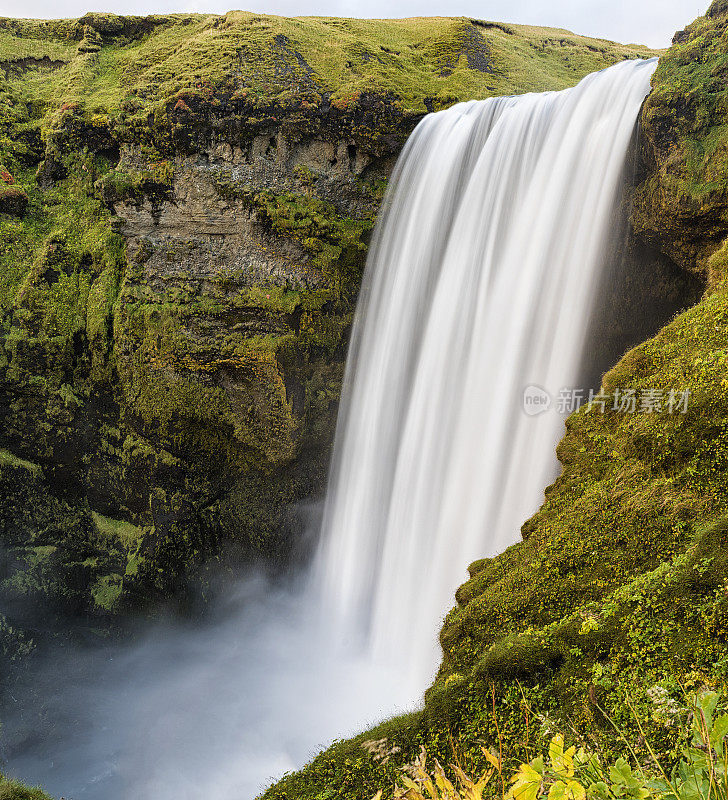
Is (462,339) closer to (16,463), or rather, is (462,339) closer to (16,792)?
(16,792)

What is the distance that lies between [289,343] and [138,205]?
4.85 metres

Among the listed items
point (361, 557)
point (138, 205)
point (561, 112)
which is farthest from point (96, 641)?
point (561, 112)

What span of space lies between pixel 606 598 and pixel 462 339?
655 centimetres

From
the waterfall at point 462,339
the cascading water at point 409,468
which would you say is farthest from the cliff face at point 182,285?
the waterfall at point 462,339

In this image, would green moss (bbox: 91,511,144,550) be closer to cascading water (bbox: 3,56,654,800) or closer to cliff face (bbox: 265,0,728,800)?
cascading water (bbox: 3,56,654,800)

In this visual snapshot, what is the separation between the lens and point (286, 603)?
14156mm

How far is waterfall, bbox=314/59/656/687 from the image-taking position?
8.80 meters

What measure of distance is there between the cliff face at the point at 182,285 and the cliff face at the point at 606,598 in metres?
8.68

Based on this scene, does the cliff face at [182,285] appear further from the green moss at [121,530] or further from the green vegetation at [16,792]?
the green vegetation at [16,792]

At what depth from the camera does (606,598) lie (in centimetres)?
438

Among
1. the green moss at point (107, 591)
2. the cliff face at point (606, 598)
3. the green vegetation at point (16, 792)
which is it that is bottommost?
the green moss at point (107, 591)

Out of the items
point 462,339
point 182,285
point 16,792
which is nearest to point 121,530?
point 182,285

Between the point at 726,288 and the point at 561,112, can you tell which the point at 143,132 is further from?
the point at 726,288

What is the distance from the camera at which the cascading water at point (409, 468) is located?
8977 millimetres
